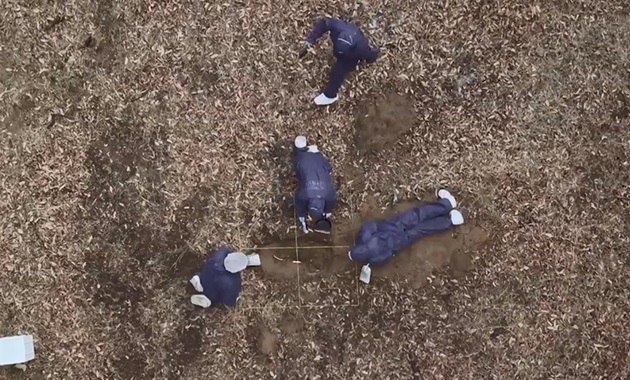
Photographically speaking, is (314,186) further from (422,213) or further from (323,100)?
(422,213)

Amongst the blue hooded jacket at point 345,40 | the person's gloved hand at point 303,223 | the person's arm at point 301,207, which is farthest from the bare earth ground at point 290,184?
the blue hooded jacket at point 345,40

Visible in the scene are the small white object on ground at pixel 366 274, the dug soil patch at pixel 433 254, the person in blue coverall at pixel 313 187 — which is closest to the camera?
the person in blue coverall at pixel 313 187

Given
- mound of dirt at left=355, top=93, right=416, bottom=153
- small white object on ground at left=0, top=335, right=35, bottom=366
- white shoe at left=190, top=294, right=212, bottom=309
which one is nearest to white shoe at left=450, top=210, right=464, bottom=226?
mound of dirt at left=355, top=93, right=416, bottom=153

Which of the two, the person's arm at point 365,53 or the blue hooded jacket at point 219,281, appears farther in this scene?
the blue hooded jacket at point 219,281

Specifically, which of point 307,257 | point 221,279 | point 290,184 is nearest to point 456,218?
point 307,257

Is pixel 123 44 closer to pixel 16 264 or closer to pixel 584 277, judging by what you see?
pixel 16 264

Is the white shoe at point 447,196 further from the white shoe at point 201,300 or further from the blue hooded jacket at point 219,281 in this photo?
the white shoe at point 201,300

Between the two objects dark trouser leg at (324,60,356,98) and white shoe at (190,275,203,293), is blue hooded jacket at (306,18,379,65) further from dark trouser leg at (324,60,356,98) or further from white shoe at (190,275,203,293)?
white shoe at (190,275,203,293)
